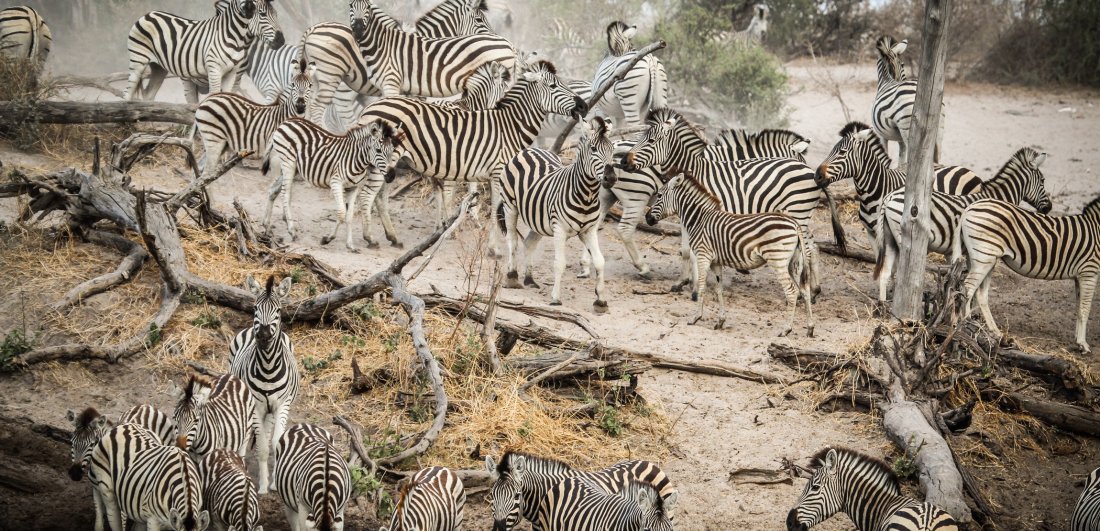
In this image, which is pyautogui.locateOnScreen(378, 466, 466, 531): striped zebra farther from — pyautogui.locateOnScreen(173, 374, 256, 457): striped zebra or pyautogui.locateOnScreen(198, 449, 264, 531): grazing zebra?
pyautogui.locateOnScreen(173, 374, 256, 457): striped zebra

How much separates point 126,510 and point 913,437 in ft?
16.4

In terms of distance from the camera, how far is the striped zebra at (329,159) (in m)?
10.4

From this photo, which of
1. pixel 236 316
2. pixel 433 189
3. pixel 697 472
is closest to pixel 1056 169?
pixel 433 189

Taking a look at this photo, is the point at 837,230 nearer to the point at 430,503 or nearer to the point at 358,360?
the point at 358,360

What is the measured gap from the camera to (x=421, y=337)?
7250 millimetres

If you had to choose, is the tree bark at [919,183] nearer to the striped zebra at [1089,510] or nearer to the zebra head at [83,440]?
the striped zebra at [1089,510]

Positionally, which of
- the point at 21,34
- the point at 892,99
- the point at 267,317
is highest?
the point at 21,34

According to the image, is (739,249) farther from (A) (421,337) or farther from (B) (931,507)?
(B) (931,507)

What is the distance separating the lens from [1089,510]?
5844 mm

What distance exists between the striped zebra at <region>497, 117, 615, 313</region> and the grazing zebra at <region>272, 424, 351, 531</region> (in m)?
3.93

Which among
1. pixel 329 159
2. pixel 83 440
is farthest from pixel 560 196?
pixel 83 440

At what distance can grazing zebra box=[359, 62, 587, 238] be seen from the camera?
10.8 meters

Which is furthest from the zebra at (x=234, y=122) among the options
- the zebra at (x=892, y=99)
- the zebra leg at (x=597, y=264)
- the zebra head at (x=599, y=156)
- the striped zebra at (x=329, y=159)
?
the zebra at (x=892, y=99)

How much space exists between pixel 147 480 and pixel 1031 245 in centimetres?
751
